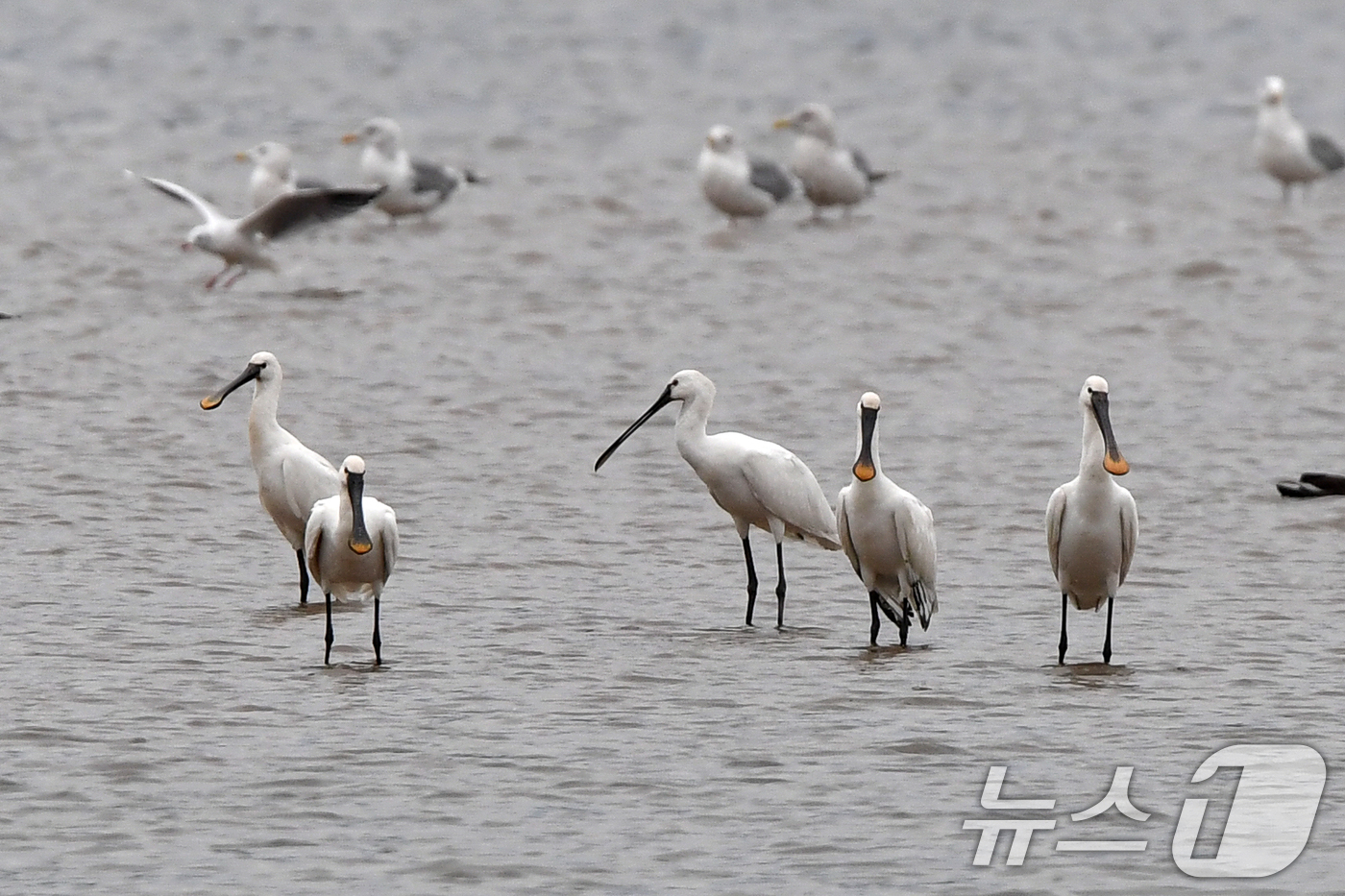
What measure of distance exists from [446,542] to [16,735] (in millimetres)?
3807

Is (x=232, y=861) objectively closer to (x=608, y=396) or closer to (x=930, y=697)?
(x=930, y=697)

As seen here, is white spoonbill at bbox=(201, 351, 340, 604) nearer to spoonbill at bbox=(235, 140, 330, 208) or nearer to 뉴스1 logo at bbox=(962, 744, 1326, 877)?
뉴스1 logo at bbox=(962, 744, 1326, 877)

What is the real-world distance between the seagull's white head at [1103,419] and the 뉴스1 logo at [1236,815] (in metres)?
1.49

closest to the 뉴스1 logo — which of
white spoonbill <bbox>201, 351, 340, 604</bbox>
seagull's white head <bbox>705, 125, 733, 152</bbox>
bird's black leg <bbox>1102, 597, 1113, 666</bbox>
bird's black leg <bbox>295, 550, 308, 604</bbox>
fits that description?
bird's black leg <bbox>1102, 597, 1113, 666</bbox>

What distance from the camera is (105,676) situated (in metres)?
9.29

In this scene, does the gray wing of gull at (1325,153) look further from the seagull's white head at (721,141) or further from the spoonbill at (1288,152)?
the seagull's white head at (721,141)

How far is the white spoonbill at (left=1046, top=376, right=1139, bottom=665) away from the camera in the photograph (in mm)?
9688

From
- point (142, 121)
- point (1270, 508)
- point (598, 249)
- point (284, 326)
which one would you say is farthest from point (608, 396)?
point (142, 121)

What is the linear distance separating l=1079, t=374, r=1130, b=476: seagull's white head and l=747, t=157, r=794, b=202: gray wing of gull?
1320cm

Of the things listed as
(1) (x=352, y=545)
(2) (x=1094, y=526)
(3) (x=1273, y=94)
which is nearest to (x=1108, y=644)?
(2) (x=1094, y=526)

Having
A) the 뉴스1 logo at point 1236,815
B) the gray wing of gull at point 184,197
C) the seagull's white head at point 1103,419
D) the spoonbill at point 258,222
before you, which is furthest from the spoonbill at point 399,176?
the 뉴스1 logo at point 1236,815

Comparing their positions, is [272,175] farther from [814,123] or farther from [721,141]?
[814,123]

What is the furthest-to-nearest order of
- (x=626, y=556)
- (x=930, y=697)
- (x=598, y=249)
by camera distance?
(x=598, y=249)
(x=626, y=556)
(x=930, y=697)

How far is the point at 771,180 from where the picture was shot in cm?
2338
